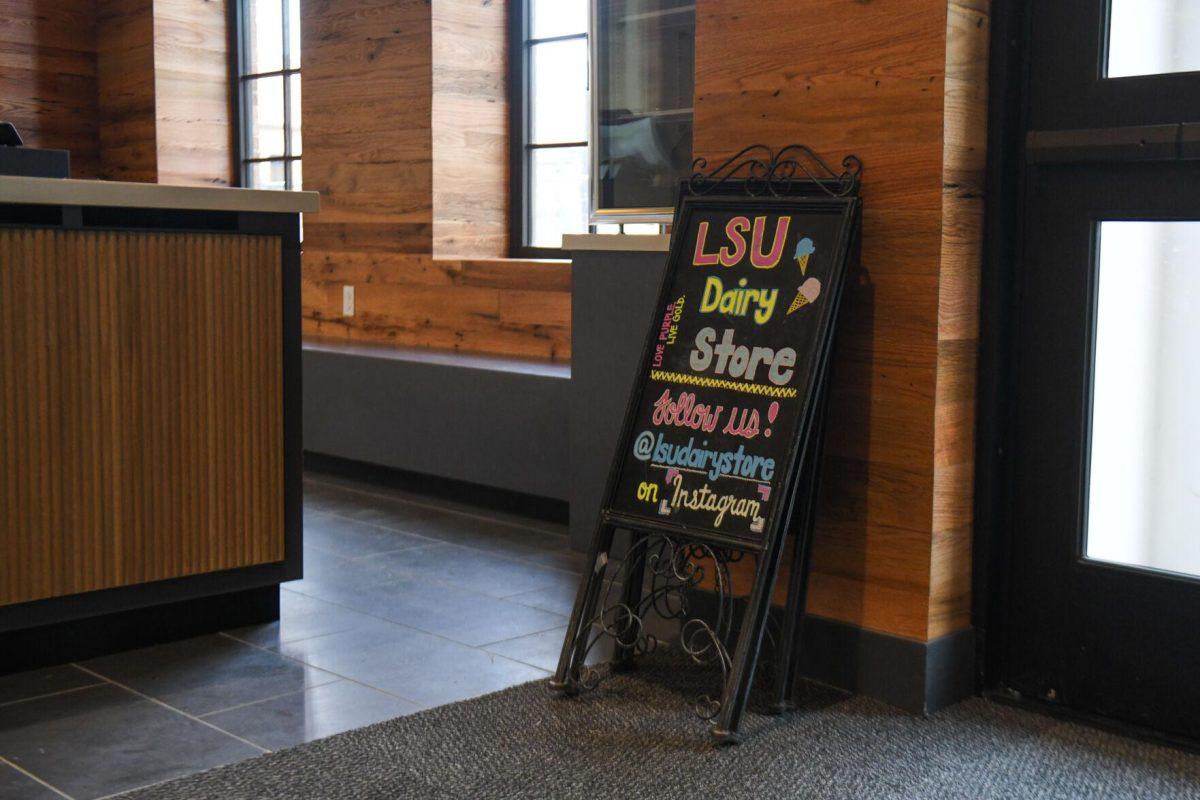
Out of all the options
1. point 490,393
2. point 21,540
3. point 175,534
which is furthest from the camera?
point 490,393

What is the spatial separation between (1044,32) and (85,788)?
2109 millimetres

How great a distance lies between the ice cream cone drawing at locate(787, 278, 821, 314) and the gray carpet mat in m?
0.76

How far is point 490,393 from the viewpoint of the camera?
4234mm

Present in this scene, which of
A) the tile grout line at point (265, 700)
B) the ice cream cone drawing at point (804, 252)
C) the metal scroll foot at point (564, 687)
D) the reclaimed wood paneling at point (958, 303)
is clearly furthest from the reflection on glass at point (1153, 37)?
the tile grout line at point (265, 700)

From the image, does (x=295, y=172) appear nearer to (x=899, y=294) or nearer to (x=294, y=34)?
(x=294, y=34)

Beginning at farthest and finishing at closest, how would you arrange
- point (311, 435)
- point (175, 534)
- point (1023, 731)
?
point (311, 435) → point (175, 534) → point (1023, 731)

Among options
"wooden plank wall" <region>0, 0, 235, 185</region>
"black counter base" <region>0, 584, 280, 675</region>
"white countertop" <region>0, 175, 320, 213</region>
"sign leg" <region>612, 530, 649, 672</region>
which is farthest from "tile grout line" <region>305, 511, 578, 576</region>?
"wooden plank wall" <region>0, 0, 235, 185</region>

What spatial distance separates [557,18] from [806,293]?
2.80 metres

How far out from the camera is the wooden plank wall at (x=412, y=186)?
4.84 metres

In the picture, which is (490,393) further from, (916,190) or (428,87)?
(916,190)

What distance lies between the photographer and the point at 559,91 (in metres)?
4.95

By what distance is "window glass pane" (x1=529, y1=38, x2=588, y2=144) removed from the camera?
4.83 m

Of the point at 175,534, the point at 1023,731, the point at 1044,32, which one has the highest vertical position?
the point at 1044,32

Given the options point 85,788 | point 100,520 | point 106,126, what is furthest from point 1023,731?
point 106,126
